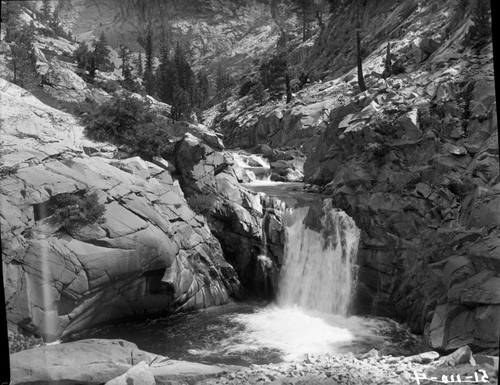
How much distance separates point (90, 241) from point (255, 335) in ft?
24.5

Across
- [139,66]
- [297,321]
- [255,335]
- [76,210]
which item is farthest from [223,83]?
[255,335]

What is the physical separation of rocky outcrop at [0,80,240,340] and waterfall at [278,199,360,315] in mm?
3065

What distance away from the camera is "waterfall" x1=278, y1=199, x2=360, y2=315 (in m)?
20.0

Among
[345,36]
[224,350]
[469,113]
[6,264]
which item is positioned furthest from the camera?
[345,36]

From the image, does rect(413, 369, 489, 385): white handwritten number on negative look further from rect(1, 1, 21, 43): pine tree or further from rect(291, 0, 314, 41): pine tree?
rect(291, 0, 314, 41): pine tree

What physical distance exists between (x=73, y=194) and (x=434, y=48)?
2756 cm

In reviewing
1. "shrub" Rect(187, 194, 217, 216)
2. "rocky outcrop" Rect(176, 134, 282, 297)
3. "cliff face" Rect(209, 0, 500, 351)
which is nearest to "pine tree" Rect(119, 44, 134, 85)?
"rocky outcrop" Rect(176, 134, 282, 297)

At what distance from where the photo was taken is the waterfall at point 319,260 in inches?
787

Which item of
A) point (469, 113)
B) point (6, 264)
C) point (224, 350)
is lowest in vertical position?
point (224, 350)

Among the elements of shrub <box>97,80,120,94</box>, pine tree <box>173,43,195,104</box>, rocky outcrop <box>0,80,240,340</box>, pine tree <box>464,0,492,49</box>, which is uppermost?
pine tree <box>173,43,195,104</box>

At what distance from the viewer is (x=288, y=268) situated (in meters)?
21.6

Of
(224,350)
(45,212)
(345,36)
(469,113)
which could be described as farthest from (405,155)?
(345,36)

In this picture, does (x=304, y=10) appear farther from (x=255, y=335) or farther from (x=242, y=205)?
(x=255, y=335)

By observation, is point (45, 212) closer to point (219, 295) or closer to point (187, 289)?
point (187, 289)
